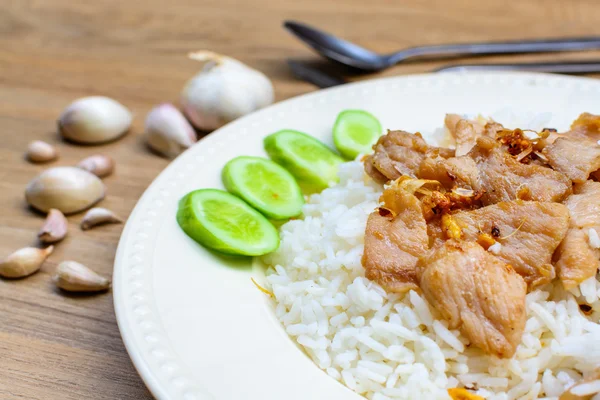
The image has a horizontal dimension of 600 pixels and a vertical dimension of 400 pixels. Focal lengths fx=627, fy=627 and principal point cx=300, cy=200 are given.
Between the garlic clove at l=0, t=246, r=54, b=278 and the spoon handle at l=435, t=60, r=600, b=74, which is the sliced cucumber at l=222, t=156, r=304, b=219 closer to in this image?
the garlic clove at l=0, t=246, r=54, b=278

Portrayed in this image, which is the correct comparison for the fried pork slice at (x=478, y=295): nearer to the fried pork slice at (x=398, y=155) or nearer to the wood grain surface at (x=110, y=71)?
the fried pork slice at (x=398, y=155)

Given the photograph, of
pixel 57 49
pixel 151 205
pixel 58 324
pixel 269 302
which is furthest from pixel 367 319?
pixel 57 49

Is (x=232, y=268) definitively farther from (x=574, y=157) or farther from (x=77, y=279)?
(x=574, y=157)

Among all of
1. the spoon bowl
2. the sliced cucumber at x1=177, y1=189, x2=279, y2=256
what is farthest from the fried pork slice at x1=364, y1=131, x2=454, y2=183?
the spoon bowl

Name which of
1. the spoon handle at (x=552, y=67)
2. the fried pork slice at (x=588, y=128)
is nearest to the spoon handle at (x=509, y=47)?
the spoon handle at (x=552, y=67)

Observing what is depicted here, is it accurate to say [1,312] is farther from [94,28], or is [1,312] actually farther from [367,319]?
[94,28]

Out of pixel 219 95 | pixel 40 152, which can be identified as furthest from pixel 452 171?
pixel 40 152
